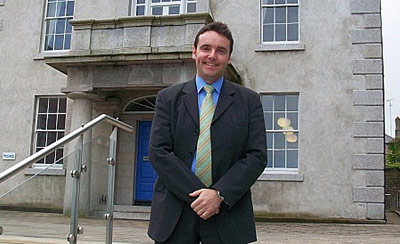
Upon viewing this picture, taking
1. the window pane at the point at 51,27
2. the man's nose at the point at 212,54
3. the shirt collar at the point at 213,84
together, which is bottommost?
the shirt collar at the point at 213,84

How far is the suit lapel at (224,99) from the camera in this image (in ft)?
8.19

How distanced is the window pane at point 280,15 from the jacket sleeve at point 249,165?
9.18 metres

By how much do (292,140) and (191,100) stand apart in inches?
335

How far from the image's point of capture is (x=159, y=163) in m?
2.41

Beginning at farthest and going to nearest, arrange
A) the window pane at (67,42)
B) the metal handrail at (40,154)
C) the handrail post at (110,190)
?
the window pane at (67,42), the handrail post at (110,190), the metal handrail at (40,154)

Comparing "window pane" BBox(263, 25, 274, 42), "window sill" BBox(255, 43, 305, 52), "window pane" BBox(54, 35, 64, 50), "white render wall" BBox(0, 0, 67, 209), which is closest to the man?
"window sill" BBox(255, 43, 305, 52)

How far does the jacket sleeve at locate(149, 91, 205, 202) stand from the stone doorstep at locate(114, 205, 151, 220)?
26.1 feet

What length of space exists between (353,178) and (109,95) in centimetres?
642

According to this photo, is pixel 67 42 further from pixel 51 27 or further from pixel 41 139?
pixel 41 139

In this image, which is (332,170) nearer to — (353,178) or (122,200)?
(353,178)

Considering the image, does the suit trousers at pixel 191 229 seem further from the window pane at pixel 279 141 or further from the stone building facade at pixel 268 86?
the window pane at pixel 279 141

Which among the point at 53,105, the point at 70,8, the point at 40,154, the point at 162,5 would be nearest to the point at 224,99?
the point at 40,154

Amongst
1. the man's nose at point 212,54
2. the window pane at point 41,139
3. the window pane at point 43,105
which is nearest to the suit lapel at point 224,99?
the man's nose at point 212,54

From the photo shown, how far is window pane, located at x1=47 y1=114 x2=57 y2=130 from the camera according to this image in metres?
12.2
